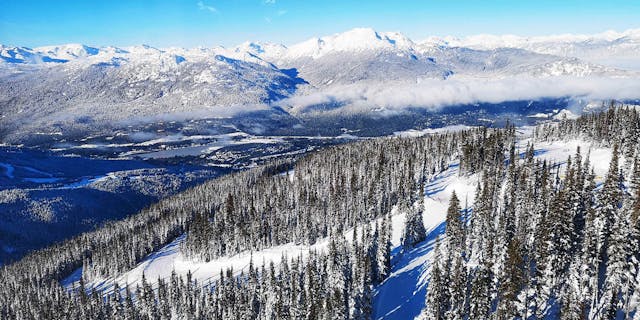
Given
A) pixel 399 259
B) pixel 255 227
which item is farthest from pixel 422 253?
pixel 255 227

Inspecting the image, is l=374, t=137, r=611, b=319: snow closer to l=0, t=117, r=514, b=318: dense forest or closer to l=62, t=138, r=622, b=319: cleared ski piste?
l=62, t=138, r=622, b=319: cleared ski piste

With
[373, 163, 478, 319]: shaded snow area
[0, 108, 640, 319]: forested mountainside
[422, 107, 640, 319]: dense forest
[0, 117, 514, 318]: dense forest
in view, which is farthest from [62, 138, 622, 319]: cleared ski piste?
[422, 107, 640, 319]: dense forest

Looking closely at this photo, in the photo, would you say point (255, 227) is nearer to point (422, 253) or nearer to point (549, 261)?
point (422, 253)

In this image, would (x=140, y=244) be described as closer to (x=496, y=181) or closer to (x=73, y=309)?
(x=73, y=309)

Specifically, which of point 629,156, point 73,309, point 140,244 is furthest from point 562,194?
point 140,244

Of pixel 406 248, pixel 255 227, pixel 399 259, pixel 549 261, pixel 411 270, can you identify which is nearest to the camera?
pixel 549 261

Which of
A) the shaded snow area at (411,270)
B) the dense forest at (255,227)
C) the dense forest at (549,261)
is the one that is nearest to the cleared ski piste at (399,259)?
the shaded snow area at (411,270)
